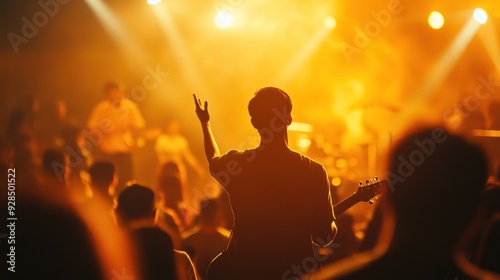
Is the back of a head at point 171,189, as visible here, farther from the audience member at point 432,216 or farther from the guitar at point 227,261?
the audience member at point 432,216

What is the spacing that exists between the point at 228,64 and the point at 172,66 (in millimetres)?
1174

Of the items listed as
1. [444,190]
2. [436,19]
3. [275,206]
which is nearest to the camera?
[444,190]

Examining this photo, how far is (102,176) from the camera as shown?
4.75m

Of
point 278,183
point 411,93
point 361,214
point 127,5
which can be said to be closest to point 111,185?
point 278,183

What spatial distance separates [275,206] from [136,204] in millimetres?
801

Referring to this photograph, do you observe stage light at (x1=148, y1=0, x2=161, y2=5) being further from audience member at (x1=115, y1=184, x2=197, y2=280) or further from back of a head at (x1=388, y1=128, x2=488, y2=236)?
back of a head at (x1=388, y1=128, x2=488, y2=236)

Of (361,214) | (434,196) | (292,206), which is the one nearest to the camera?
(434,196)

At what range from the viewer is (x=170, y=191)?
604cm

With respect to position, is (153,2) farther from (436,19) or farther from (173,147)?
(436,19)

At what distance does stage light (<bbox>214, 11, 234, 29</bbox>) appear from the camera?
38.9 ft

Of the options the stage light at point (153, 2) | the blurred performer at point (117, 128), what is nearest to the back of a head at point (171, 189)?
the blurred performer at point (117, 128)

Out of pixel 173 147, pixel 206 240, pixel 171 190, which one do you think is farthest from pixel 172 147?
pixel 206 240

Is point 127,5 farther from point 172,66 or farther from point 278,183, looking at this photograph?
point 278,183

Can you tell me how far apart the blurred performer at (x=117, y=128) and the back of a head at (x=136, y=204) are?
261 inches
